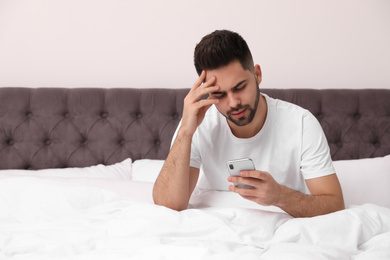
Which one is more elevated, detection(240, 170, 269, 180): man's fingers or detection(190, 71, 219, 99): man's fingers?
detection(190, 71, 219, 99): man's fingers

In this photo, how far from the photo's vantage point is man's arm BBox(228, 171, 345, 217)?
1.04 meters

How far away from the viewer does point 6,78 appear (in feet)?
6.49

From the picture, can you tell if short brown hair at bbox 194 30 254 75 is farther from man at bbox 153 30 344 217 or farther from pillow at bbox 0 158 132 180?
pillow at bbox 0 158 132 180

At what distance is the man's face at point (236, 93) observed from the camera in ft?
3.89

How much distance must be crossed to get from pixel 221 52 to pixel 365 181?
2.77 feet

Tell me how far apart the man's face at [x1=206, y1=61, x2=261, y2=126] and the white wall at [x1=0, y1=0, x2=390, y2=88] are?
0.80m

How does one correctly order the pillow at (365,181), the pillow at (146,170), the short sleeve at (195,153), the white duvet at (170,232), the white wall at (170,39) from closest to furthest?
the white duvet at (170,232)
the short sleeve at (195,153)
the pillow at (365,181)
the pillow at (146,170)
the white wall at (170,39)

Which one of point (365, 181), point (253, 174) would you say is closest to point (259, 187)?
point (253, 174)

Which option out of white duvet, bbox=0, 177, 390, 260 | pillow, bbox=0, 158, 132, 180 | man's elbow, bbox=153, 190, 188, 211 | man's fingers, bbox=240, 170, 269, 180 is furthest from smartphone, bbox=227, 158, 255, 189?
pillow, bbox=0, 158, 132, 180

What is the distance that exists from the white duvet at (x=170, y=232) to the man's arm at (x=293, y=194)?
44 millimetres

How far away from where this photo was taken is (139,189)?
1.36 m

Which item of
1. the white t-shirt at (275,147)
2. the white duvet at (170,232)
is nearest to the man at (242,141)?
the white t-shirt at (275,147)

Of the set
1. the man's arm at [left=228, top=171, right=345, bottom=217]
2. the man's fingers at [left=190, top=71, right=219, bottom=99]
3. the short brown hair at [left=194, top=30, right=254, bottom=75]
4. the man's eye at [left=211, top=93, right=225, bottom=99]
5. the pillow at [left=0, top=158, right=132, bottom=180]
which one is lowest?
the pillow at [left=0, top=158, right=132, bottom=180]

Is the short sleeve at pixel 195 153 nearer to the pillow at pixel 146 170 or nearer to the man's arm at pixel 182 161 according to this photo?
the man's arm at pixel 182 161
